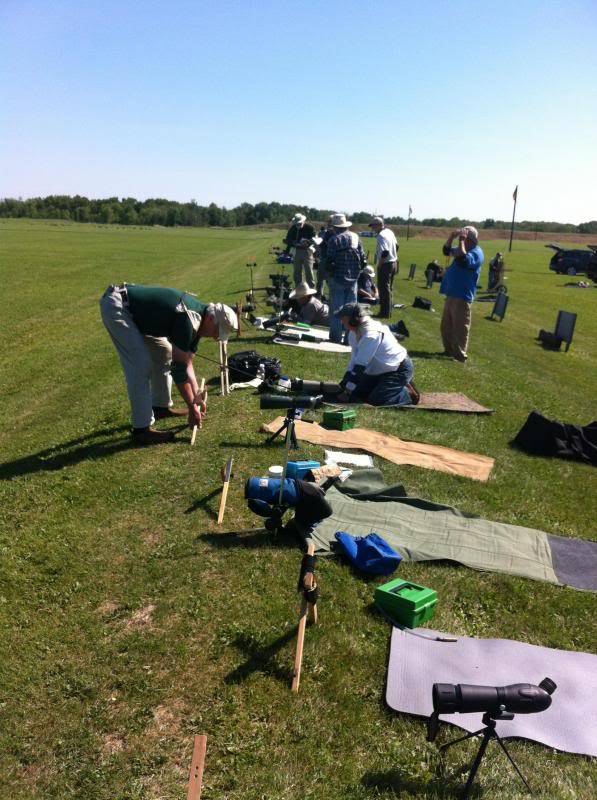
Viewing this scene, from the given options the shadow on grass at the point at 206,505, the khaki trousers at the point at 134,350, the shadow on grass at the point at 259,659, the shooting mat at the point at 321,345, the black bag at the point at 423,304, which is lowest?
the shadow on grass at the point at 259,659

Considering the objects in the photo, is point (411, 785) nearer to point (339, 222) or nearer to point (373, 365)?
point (373, 365)

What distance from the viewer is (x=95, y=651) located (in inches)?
141

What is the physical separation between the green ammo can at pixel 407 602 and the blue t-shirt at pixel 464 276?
7635mm

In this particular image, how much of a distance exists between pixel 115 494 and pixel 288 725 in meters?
3.07

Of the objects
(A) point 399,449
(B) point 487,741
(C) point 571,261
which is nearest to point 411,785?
(B) point 487,741

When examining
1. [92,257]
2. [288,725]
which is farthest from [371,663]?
[92,257]

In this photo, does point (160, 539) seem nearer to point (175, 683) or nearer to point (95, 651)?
point (95, 651)

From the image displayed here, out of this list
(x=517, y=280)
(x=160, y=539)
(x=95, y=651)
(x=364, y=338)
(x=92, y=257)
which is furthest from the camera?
(x=92, y=257)

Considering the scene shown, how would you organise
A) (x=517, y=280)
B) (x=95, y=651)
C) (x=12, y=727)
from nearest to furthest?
1. (x=12, y=727)
2. (x=95, y=651)
3. (x=517, y=280)

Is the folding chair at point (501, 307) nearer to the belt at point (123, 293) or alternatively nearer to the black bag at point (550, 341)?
the black bag at point (550, 341)

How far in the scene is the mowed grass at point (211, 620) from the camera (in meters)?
2.88

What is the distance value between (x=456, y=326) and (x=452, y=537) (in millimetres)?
7029

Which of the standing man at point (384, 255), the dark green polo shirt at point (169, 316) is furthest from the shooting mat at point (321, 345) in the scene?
the dark green polo shirt at point (169, 316)

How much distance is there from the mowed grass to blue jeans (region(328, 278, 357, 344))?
3877 millimetres
